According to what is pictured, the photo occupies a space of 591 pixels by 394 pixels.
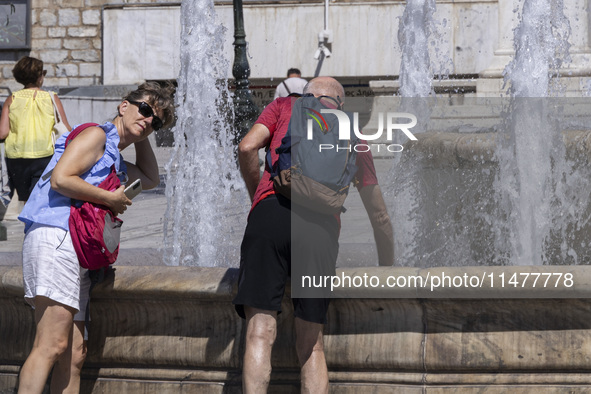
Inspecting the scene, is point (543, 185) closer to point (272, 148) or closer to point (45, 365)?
point (272, 148)

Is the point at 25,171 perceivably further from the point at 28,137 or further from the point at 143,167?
the point at 143,167

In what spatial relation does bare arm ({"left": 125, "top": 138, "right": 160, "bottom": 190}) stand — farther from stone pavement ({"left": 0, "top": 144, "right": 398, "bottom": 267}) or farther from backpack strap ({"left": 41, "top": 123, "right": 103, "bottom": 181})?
stone pavement ({"left": 0, "top": 144, "right": 398, "bottom": 267})

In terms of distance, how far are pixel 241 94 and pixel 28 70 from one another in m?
6.82

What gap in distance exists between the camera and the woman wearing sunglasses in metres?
3.52

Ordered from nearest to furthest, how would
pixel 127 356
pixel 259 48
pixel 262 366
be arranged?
pixel 262 366
pixel 127 356
pixel 259 48

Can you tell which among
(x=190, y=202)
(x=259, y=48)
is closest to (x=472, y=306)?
(x=190, y=202)

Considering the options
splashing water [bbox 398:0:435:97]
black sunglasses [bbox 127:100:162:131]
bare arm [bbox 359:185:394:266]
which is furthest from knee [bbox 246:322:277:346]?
splashing water [bbox 398:0:435:97]

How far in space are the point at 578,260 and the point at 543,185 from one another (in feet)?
1.38

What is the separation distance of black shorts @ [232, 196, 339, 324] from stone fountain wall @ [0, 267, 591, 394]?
18cm

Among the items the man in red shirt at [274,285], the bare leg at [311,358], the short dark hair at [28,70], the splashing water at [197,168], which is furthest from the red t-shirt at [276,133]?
the short dark hair at [28,70]

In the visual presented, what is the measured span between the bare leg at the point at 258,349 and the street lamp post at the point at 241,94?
30.6 ft

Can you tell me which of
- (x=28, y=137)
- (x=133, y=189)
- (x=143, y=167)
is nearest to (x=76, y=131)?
(x=133, y=189)

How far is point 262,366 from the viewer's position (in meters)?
3.46

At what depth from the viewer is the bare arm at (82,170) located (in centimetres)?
352
